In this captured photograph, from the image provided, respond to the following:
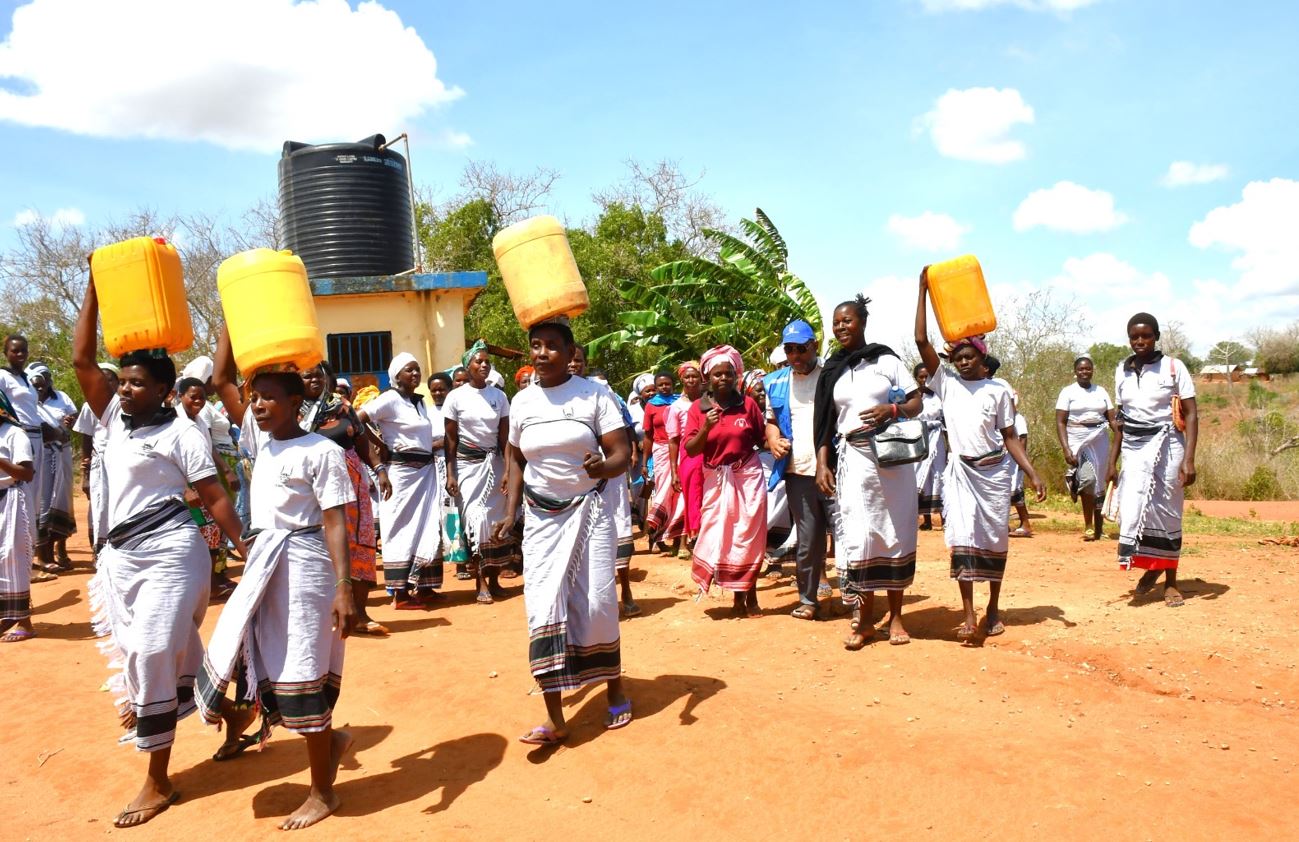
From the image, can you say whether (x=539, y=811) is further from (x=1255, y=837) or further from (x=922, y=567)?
(x=922, y=567)

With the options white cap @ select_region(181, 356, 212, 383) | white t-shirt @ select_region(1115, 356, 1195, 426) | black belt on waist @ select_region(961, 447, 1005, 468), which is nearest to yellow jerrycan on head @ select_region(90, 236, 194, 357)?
white cap @ select_region(181, 356, 212, 383)

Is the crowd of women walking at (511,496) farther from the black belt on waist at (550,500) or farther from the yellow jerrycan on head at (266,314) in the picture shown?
the yellow jerrycan on head at (266,314)

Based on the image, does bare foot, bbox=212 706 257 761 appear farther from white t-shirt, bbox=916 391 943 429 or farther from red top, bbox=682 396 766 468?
white t-shirt, bbox=916 391 943 429

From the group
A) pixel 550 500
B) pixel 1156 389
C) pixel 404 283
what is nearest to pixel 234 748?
pixel 550 500

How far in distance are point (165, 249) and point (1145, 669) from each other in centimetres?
560

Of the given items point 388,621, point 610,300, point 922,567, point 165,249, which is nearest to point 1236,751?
point 922,567

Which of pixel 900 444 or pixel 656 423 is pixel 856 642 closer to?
pixel 900 444

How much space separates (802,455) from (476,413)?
2.84 metres

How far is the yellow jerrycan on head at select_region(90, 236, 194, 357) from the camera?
170 inches

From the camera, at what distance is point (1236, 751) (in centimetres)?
435

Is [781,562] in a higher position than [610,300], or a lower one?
lower

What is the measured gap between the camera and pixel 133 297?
4332 mm

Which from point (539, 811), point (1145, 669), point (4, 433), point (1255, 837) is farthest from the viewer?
point (4, 433)

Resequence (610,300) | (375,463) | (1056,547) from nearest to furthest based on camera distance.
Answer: (375,463) → (1056,547) → (610,300)
